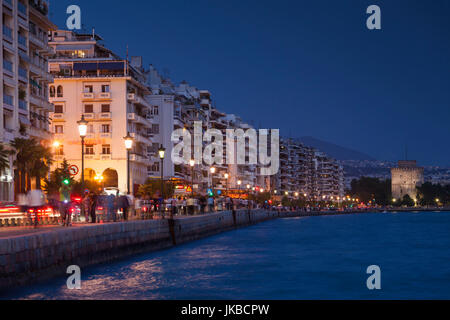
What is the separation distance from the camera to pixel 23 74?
5422cm

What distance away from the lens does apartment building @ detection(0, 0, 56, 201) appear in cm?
5041

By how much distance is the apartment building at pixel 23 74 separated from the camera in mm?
50406

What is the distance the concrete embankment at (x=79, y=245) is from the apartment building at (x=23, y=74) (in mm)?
15880

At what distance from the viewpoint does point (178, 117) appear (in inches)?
3718

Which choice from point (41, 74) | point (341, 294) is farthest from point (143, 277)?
point (41, 74)

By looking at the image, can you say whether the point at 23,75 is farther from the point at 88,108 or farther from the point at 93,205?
the point at 93,205

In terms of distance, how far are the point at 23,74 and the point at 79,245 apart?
33.6m

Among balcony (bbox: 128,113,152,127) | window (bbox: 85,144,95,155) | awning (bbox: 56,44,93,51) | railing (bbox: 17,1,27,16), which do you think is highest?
awning (bbox: 56,44,93,51)

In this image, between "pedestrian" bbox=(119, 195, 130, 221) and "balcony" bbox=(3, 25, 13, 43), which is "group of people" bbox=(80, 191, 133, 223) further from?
"balcony" bbox=(3, 25, 13, 43)

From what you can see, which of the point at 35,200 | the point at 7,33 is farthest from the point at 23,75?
the point at 35,200

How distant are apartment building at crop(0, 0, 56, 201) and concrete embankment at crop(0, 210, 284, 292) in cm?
1588

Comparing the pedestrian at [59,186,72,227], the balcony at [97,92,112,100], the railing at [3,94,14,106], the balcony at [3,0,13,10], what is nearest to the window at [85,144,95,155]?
the balcony at [97,92,112,100]

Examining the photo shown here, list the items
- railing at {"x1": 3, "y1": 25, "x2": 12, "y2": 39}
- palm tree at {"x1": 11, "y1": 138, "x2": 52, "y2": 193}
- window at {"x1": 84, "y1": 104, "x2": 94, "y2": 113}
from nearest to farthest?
palm tree at {"x1": 11, "y1": 138, "x2": 52, "y2": 193}, railing at {"x1": 3, "y1": 25, "x2": 12, "y2": 39}, window at {"x1": 84, "y1": 104, "x2": 94, "y2": 113}

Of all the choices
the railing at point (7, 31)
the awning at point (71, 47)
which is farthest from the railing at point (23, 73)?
the awning at point (71, 47)
